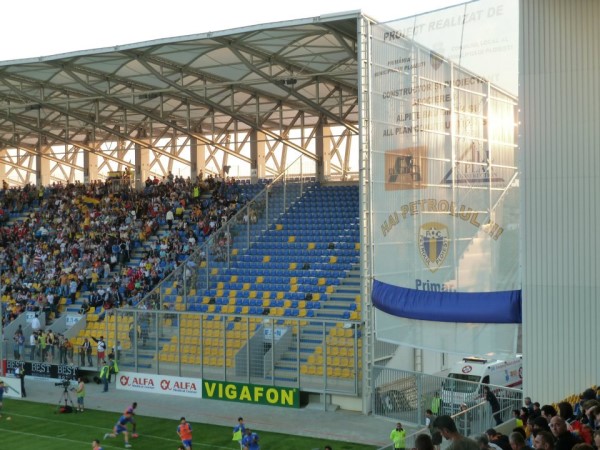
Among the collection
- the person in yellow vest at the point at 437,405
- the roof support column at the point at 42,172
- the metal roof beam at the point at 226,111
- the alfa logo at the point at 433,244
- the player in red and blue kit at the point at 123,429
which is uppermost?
the metal roof beam at the point at 226,111

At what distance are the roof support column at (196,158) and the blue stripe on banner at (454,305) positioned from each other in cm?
2648

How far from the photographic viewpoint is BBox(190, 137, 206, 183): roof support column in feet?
157

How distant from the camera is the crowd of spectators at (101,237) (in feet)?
120

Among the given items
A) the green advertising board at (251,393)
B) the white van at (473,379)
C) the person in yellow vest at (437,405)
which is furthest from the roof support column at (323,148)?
the person in yellow vest at (437,405)

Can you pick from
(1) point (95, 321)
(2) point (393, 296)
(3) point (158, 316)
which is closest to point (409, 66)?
(2) point (393, 296)

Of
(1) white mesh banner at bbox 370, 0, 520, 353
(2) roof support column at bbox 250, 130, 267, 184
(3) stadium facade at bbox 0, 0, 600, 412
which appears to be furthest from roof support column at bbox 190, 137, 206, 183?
(1) white mesh banner at bbox 370, 0, 520, 353

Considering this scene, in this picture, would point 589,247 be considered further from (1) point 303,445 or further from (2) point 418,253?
(1) point 303,445

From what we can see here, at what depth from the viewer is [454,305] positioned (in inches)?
805

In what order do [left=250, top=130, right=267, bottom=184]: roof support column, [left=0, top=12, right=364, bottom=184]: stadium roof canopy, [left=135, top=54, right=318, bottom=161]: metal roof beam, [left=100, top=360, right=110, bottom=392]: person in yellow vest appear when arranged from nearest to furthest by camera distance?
[left=100, top=360, right=110, bottom=392]: person in yellow vest, [left=0, top=12, right=364, bottom=184]: stadium roof canopy, [left=135, top=54, right=318, bottom=161]: metal roof beam, [left=250, top=130, right=267, bottom=184]: roof support column

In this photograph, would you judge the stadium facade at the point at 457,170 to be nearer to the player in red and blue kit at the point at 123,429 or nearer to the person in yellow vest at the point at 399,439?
the person in yellow vest at the point at 399,439

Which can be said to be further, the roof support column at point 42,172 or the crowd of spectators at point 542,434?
the roof support column at point 42,172

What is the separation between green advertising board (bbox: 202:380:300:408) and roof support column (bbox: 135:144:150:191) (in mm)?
22885

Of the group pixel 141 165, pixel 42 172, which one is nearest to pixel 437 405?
pixel 141 165

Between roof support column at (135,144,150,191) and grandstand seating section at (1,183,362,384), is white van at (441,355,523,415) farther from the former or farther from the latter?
roof support column at (135,144,150,191)
